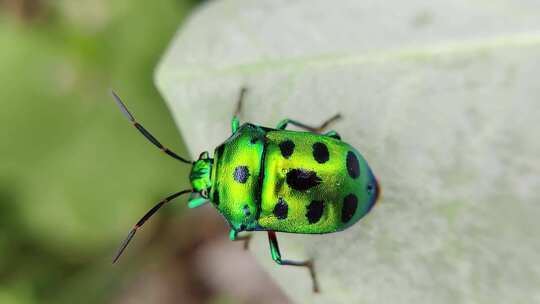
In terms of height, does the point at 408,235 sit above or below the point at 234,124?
below

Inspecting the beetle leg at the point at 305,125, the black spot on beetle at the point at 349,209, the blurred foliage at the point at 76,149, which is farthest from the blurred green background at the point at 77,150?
the black spot on beetle at the point at 349,209

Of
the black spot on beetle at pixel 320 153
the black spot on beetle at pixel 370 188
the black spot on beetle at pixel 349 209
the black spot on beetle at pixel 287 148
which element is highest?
the black spot on beetle at pixel 287 148

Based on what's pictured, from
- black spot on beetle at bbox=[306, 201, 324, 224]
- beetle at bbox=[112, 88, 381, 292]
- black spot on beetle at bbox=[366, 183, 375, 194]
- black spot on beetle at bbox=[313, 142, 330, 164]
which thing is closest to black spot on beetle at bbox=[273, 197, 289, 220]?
beetle at bbox=[112, 88, 381, 292]

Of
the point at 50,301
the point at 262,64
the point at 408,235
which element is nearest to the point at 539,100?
the point at 408,235

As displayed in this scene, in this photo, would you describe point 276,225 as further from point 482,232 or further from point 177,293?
point 177,293

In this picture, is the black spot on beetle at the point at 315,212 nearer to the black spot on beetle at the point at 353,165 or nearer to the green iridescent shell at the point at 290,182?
the green iridescent shell at the point at 290,182

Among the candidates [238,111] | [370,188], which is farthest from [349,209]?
[238,111]
